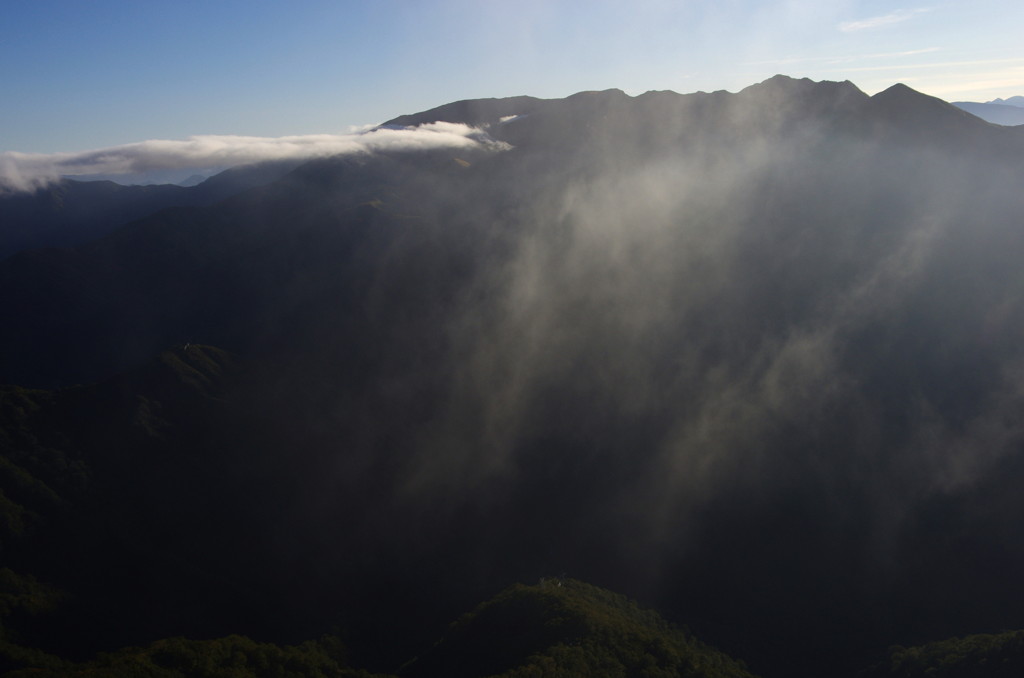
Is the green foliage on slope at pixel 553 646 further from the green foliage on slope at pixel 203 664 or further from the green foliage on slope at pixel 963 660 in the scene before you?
the green foliage on slope at pixel 963 660

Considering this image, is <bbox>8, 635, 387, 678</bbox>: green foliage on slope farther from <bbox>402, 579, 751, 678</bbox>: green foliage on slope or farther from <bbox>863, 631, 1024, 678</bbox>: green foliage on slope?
<bbox>863, 631, 1024, 678</bbox>: green foliage on slope

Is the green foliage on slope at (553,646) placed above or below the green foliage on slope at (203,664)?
below

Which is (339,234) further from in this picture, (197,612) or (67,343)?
(197,612)

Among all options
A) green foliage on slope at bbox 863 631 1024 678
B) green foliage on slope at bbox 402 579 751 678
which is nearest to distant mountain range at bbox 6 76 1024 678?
green foliage on slope at bbox 402 579 751 678

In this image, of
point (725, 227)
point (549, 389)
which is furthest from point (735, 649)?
point (725, 227)

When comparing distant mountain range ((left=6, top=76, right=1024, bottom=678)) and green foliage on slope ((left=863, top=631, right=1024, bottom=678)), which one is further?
distant mountain range ((left=6, top=76, right=1024, bottom=678))

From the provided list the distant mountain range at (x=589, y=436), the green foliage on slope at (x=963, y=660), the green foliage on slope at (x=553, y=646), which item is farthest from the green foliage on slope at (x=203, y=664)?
the green foliage on slope at (x=963, y=660)
